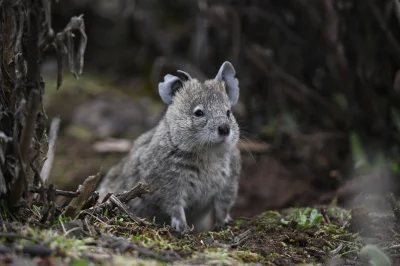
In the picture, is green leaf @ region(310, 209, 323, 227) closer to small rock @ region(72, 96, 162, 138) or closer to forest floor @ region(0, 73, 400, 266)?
forest floor @ region(0, 73, 400, 266)

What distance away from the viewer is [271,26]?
32.2 feet

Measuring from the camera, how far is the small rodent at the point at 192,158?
20.7 feet

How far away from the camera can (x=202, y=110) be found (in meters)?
6.44

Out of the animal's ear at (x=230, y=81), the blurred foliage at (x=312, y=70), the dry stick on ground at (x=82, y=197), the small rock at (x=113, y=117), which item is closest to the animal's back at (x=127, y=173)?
the animal's ear at (x=230, y=81)

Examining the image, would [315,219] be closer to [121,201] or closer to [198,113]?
[198,113]

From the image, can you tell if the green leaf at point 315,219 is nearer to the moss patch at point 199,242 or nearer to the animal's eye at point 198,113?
the moss patch at point 199,242

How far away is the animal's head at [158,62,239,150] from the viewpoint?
6.25m

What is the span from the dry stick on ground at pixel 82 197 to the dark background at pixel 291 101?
2305 mm

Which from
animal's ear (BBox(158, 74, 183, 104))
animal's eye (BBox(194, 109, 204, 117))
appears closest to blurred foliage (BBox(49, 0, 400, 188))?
animal's eye (BBox(194, 109, 204, 117))

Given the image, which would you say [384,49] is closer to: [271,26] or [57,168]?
[271,26]

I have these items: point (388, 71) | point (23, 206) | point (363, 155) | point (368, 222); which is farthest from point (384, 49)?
point (23, 206)

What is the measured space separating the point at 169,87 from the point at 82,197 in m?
2.16

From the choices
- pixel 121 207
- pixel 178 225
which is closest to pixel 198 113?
pixel 178 225

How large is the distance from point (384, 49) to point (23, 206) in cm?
524
